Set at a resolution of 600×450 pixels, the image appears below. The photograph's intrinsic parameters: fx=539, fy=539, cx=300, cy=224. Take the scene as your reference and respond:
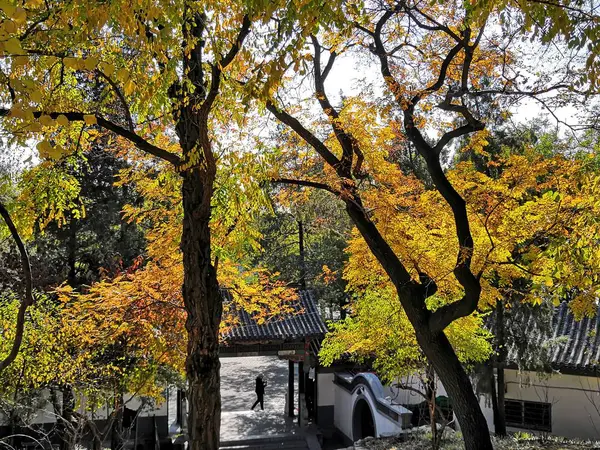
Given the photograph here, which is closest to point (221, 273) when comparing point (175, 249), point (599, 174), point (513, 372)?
point (175, 249)

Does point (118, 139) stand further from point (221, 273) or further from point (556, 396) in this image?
point (556, 396)

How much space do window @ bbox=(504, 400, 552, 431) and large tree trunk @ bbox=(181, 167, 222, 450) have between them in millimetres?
10245

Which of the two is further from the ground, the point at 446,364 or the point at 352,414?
the point at 446,364

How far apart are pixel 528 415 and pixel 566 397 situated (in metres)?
1.05

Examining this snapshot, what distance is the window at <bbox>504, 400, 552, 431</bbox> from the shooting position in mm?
12664

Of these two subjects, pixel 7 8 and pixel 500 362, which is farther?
pixel 500 362

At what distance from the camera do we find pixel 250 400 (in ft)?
68.0

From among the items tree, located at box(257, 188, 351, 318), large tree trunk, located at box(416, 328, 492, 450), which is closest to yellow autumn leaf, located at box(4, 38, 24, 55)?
large tree trunk, located at box(416, 328, 492, 450)

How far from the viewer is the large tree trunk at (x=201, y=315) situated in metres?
5.04

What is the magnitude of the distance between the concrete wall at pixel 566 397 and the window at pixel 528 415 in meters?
0.13

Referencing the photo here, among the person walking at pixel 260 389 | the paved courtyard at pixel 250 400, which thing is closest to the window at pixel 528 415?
the paved courtyard at pixel 250 400

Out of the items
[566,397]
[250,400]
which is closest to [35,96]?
[566,397]

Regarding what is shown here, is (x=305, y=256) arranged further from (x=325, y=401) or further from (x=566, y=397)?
(x=566, y=397)

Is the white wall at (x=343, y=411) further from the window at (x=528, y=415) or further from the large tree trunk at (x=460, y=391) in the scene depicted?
the large tree trunk at (x=460, y=391)
